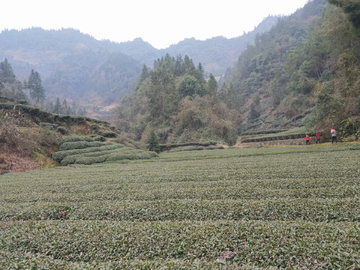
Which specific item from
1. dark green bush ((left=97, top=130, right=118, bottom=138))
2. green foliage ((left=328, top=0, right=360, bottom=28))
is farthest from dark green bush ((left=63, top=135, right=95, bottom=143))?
green foliage ((left=328, top=0, right=360, bottom=28))

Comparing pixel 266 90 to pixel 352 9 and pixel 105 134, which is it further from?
pixel 105 134

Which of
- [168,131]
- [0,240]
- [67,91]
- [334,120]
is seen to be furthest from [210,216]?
[67,91]

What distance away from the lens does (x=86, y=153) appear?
80.3 feet

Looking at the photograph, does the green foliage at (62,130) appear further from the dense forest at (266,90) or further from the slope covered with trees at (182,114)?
the dense forest at (266,90)

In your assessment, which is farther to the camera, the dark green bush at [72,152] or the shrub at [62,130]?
the shrub at [62,130]

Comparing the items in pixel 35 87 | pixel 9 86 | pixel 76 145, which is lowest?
pixel 76 145

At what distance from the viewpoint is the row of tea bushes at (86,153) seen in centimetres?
2292

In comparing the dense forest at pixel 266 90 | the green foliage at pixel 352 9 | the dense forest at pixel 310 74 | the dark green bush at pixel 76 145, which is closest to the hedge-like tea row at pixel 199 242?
the dense forest at pixel 266 90

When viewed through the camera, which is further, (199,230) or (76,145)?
(76,145)

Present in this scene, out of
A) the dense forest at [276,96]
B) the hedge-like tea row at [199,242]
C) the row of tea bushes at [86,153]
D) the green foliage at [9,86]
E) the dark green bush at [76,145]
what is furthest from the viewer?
the green foliage at [9,86]

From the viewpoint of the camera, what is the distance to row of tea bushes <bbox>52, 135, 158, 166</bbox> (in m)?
22.9

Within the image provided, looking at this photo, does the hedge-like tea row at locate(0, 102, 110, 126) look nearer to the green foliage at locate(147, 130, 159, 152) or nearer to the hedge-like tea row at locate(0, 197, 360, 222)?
the green foliage at locate(147, 130, 159, 152)

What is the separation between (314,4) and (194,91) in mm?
120768

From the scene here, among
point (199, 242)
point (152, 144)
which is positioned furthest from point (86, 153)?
point (199, 242)
